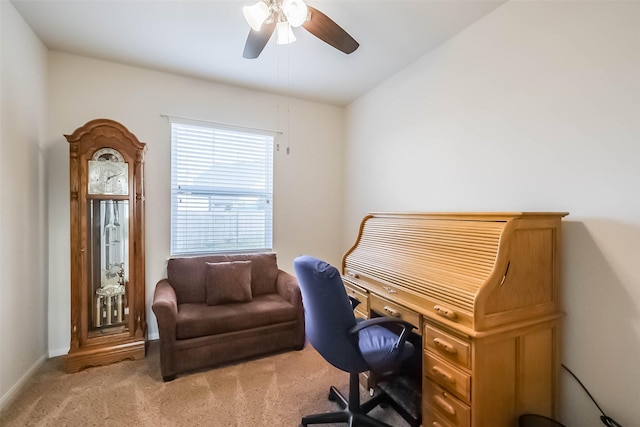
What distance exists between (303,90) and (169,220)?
2.06 m

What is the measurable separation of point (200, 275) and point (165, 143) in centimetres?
141

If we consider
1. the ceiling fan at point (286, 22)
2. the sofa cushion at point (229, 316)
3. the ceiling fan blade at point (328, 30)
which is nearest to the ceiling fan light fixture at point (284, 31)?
the ceiling fan at point (286, 22)

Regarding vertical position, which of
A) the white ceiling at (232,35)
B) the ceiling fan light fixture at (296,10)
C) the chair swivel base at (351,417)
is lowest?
the chair swivel base at (351,417)

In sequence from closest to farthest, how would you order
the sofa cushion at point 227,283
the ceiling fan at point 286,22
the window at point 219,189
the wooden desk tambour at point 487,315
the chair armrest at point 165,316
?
the wooden desk tambour at point 487,315
the ceiling fan at point 286,22
the chair armrest at point 165,316
the sofa cushion at point 227,283
the window at point 219,189

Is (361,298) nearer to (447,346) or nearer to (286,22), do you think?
(447,346)

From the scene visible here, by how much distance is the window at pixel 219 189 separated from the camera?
3.05m

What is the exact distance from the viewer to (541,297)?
154 centimetres

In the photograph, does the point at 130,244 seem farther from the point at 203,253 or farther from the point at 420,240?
the point at 420,240

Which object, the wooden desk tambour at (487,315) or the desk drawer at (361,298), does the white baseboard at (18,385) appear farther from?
the wooden desk tambour at (487,315)

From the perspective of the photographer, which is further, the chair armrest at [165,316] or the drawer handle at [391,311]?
the chair armrest at [165,316]

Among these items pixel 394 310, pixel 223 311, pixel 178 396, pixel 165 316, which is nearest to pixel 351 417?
pixel 394 310

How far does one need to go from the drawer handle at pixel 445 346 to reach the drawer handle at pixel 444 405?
275 millimetres

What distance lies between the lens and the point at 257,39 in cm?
182

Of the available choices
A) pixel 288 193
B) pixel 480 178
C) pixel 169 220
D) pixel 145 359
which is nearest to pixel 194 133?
pixel 169 220
